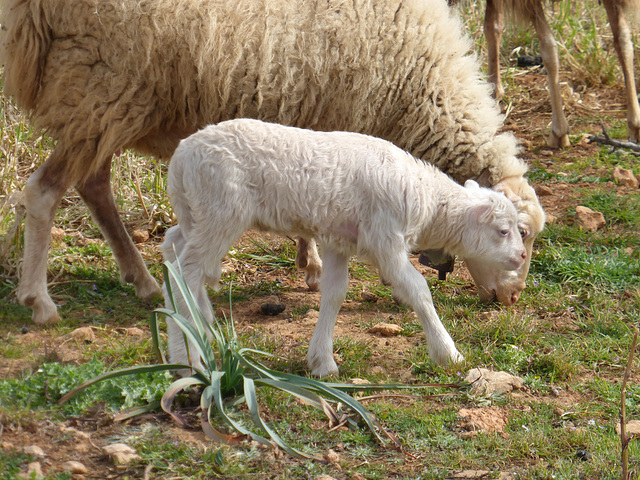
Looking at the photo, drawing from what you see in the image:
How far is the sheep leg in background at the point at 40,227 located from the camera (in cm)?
415

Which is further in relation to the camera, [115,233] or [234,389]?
[115,233]

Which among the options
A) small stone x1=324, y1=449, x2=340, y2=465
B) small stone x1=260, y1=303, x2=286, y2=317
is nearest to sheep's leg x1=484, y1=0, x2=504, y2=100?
small stone x1=260, y1=303, x2=286, y2=317

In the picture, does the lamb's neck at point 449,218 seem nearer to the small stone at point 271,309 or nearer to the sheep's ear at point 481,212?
the sheep's ear at point 481,212

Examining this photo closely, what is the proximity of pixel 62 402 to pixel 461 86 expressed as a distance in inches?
114

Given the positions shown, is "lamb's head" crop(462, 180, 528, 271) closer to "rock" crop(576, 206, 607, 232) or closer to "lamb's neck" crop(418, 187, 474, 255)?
"lamb's neck" crop(418, 187, 474, 255)

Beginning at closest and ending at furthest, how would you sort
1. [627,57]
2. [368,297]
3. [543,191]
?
[368,297]
[543,191]
[627,57]

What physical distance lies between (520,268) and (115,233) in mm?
2379

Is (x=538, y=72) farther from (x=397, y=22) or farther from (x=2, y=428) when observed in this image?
(x=2, y=428)

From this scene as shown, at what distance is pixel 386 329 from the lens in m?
4.21

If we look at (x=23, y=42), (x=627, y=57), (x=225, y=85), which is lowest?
(x=627, y=57)

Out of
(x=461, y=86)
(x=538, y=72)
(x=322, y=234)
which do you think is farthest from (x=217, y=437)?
(x=538, y=72)

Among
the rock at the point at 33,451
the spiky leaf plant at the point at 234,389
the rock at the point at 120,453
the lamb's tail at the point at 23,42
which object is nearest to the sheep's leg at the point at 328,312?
the spiky leaf plant at the point at 234,389

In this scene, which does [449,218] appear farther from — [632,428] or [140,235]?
[140,235]

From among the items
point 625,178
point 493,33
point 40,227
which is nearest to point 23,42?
point 40,227
